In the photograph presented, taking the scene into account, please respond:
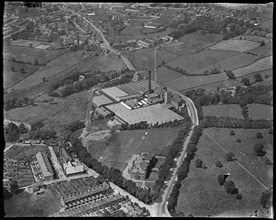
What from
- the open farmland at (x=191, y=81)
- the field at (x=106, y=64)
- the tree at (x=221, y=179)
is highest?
the field at (x=106, y=64)

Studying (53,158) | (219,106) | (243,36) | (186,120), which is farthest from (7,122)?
(243,36)

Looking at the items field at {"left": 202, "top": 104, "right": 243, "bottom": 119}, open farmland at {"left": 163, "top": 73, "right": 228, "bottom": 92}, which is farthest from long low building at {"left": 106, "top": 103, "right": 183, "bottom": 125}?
open farmland at {"left": 163, "top": 73, "right": 228, "bottom": 92}

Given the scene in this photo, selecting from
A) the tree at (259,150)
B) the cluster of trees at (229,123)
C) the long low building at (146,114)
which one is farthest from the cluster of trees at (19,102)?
the tree at (259,150)

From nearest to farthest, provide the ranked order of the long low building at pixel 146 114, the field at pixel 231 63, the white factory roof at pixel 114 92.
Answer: the long low building at pixel 146 114, the white factory roof at pixel 114 92, the field at pixel 231 63

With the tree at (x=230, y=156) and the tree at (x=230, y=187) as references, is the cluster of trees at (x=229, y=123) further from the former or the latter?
the tree at (x=230, y=187)

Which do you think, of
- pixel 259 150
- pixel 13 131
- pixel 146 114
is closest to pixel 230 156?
pixel 259 150

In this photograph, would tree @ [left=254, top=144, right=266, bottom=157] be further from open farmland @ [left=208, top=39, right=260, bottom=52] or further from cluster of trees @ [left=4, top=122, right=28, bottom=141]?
open farmland @ [left=208, top=39, right=260, bottom=52]
